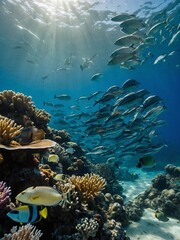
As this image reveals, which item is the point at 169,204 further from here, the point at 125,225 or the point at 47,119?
the point at 47,119

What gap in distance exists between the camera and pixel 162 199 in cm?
937

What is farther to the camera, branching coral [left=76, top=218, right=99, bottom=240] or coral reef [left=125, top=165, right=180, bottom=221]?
coral reef [left=125, top=165, right=180, bottom=221]

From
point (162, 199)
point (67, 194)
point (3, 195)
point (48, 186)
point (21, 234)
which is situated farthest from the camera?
point (162, 199)

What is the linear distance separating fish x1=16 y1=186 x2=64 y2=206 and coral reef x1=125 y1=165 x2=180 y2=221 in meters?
5.56

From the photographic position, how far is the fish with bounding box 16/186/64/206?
3.01 metres

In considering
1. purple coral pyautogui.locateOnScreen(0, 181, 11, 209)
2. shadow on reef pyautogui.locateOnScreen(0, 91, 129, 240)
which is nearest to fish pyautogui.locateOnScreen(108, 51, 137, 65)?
shadow on reef pyautogui.locateOnScreen(0, 91, 129, 240)

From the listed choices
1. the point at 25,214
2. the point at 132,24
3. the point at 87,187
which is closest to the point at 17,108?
the point at 87,187

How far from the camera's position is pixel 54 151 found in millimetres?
8125

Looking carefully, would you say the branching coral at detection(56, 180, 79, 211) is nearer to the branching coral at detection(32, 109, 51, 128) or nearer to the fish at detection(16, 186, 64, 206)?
the fish at detection(16, 186, 64, 206)

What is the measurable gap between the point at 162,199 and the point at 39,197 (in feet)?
24.5

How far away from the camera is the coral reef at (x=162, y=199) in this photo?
859 cm

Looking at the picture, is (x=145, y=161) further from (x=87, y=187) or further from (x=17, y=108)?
(x=17, y=108)

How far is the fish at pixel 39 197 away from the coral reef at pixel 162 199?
5.56 meters

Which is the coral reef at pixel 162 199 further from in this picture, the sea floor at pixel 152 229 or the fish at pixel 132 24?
the fish at pixel 132 24
